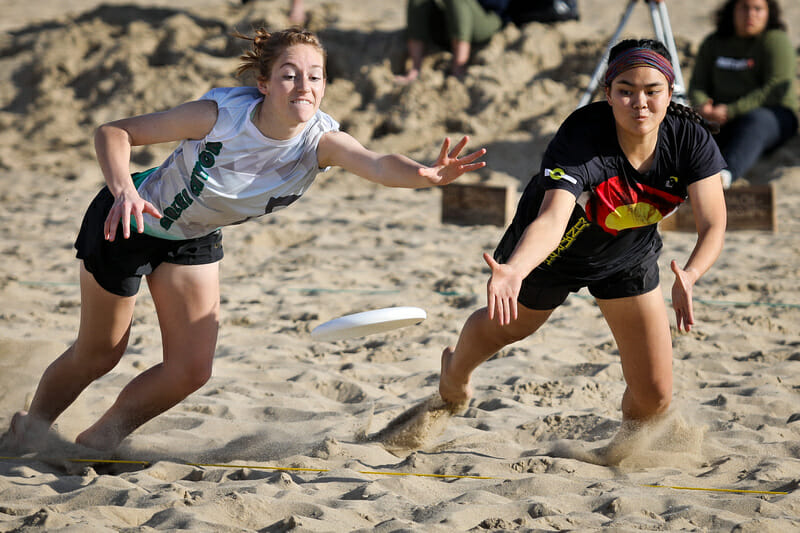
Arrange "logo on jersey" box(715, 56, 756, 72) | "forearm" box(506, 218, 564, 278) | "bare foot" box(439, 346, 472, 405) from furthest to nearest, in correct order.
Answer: "logo on jersey" box(715, 56, 756, 72)
"bare foot" box(439, 346, 472, 405)
"forearm" box(506, 218, 564, 278)

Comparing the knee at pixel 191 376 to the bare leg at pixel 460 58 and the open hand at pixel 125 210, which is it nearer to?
the open hand at pixel 125 210

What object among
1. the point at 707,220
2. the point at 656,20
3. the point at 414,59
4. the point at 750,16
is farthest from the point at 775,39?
the point at 707,220

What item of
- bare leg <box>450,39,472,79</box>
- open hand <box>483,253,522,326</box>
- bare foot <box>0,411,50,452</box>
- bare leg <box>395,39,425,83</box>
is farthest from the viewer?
bare leg <box>395,39,425,83</box>

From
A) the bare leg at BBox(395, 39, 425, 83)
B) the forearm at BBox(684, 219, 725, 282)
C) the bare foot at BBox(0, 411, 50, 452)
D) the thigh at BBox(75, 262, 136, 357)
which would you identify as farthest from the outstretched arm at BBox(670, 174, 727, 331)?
the bare leg at BBox(395, 39, 425, 83)

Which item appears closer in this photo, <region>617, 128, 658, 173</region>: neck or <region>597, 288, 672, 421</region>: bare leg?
<region>617, 128, 658, 173</region>: neck

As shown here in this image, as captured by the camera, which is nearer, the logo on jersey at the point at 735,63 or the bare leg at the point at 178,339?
the bare leg at the point at 178,339

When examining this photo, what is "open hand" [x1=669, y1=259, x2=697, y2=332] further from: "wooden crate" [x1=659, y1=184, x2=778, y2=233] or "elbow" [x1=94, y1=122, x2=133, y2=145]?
"wooden crate" [x1=659, y1=184, x2=778, y2=233]

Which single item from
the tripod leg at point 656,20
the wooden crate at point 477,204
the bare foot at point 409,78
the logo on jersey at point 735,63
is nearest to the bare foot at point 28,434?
the wooden crate at point 477,204

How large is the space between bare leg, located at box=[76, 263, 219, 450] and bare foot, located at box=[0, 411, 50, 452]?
12.4 inches

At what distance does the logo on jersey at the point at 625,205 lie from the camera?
9.42 feet

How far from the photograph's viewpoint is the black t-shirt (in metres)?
2.79

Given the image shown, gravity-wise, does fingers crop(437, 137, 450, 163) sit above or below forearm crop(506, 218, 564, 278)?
above

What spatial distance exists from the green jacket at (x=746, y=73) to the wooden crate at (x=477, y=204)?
2.09 m

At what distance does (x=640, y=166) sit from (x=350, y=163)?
3.29ft
